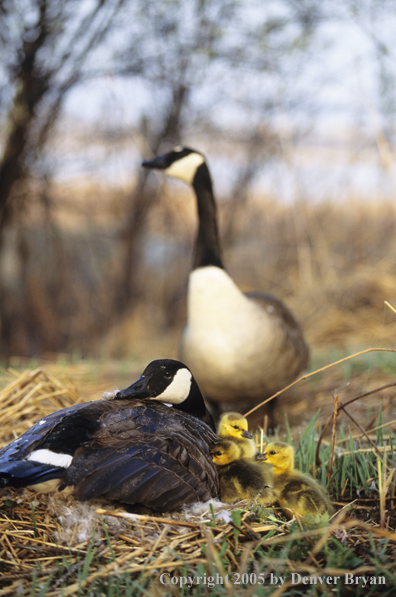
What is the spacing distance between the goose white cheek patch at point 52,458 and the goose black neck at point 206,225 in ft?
7.11

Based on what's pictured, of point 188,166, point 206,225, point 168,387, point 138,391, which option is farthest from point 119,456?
point 188,166

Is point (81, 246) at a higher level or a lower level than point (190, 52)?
lower

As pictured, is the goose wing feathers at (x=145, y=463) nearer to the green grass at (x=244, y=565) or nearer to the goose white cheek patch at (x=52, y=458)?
the goose white cheek patch at (x=52, y=458)

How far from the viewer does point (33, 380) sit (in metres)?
2.84

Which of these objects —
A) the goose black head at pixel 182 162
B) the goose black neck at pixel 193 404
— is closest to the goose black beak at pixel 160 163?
the goose black head at pixel 182 162

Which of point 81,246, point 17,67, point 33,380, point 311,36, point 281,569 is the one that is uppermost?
point 311,36

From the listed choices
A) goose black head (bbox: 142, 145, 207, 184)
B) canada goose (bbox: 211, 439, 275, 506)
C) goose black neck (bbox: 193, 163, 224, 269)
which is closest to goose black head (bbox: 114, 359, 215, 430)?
canada goose (bbox: 211, 439, 275, 506)

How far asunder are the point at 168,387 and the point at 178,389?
70 millimetres

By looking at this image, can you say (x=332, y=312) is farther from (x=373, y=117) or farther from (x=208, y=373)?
(x=208, y=373)

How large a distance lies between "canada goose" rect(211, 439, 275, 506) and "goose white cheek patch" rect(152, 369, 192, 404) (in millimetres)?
271

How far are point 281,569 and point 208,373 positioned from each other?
203 cm

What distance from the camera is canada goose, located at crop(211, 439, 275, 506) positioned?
1813 millimetres

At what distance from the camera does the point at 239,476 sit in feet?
6.09

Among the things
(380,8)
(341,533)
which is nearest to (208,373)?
(341,533)
